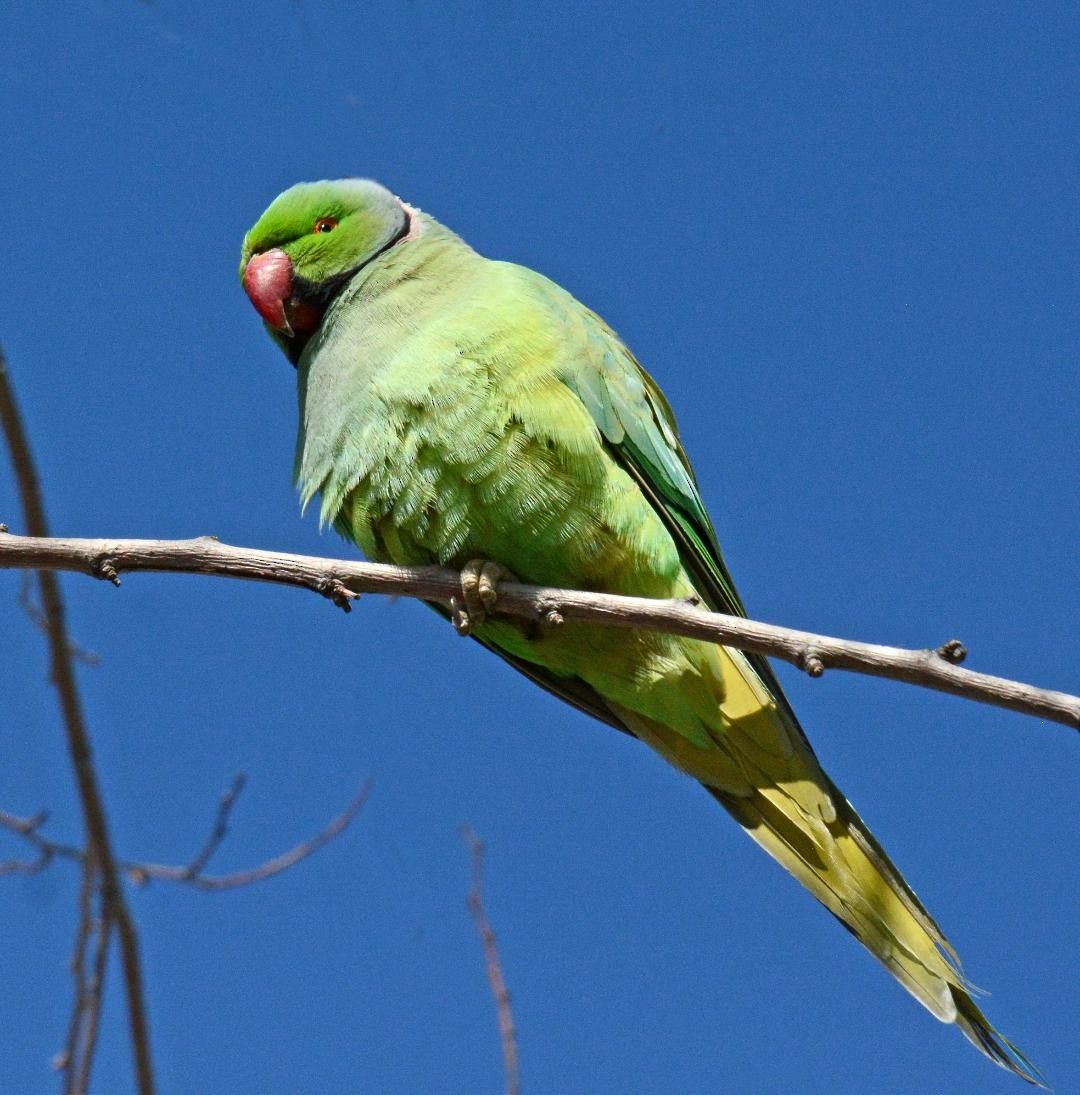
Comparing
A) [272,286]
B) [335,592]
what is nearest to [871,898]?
[335,592]

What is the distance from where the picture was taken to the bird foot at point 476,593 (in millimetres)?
3297

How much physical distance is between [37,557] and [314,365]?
1.37 meters

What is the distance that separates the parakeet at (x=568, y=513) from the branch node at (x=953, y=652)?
3.15 feet

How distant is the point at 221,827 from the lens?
171 inches

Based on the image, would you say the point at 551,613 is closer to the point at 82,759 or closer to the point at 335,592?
the point at 335,592

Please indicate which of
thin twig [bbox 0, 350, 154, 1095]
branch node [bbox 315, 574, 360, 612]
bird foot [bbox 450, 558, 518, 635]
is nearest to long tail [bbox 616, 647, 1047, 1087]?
bird foot [bbox 450, 558, 518, 635]

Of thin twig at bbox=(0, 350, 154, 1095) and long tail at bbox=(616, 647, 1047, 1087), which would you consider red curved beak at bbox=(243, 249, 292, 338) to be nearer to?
thin twig at bbox=(0, 350, 154, 1095)

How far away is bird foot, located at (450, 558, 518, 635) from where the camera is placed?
330 centimetres

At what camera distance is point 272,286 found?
4.20 meters

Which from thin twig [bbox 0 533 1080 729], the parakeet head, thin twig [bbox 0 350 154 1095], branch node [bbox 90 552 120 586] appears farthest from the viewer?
the parakeet head

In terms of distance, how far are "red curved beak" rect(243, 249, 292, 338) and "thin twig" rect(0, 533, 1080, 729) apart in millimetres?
1378

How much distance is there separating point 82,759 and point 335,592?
2.76 feet

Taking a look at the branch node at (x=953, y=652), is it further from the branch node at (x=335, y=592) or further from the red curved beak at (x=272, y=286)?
the red curved beak at (x=272, y=286)

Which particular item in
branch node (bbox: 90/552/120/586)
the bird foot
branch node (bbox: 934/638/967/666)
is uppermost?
the bird foot
